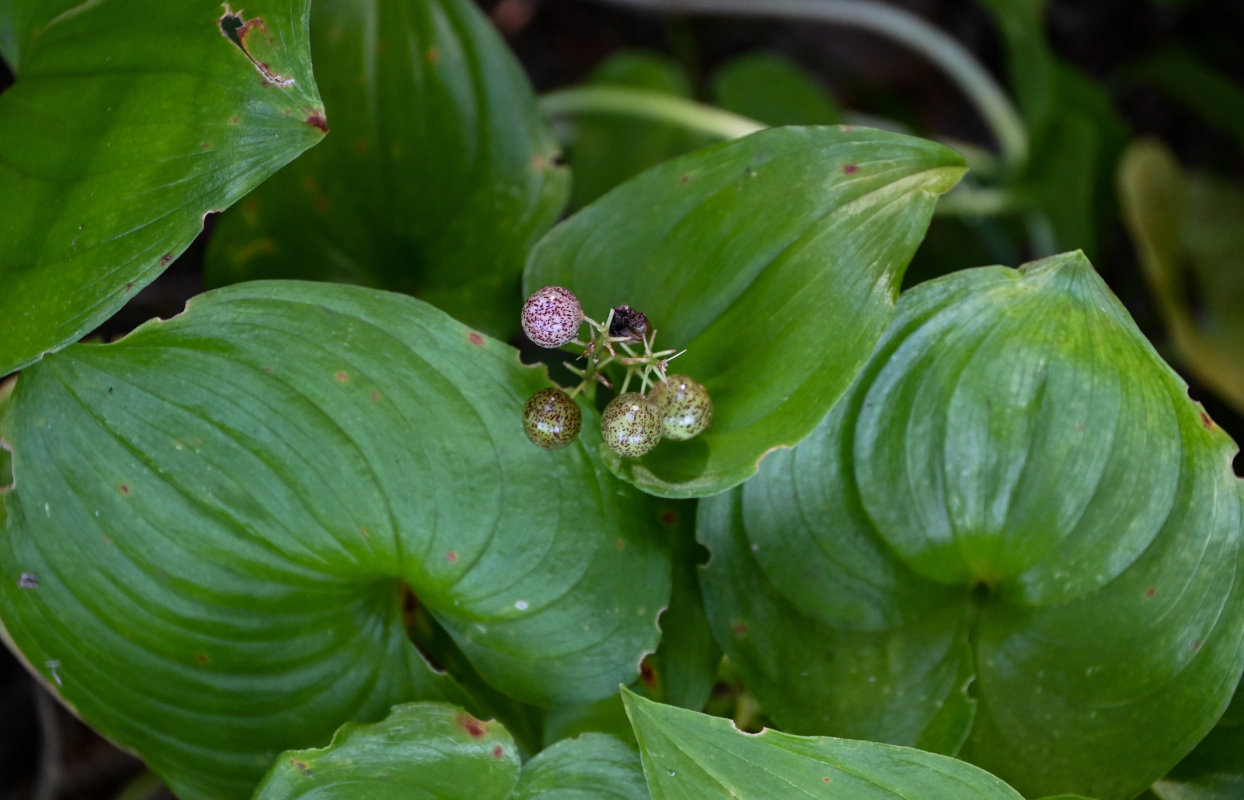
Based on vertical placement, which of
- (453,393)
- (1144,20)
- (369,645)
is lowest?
(369,645)

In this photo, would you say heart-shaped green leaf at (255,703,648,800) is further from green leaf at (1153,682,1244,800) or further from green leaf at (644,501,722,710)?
green leaf at (1153,682,1244,800)

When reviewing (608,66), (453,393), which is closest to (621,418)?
(453,393)

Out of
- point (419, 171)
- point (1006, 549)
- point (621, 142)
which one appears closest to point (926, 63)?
point (621, 142)

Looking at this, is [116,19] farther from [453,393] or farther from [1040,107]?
[1040,107]

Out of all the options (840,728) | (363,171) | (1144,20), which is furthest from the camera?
(1144,20)

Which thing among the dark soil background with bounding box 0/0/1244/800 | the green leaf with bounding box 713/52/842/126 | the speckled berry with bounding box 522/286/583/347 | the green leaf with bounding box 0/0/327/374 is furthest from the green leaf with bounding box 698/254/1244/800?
the dark soil background with bounding box 0/0/1244/800

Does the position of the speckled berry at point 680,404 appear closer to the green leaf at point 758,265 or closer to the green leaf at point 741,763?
the green leaf at point 758,265

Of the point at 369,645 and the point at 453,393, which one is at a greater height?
the point at 453,393
